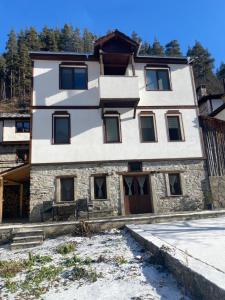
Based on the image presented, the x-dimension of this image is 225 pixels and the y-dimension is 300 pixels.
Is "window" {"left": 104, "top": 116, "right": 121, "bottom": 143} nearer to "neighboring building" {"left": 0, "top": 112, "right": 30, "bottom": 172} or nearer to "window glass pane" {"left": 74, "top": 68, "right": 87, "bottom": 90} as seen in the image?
"window glass pane" {"left": 74, "top": 68, "right": 87, "bottom": 90}

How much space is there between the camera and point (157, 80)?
1728 centimetres

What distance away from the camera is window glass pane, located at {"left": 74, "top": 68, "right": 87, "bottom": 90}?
16375 millimetres

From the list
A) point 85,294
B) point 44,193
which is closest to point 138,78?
point 44,193

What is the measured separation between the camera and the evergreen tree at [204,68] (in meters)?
55.3

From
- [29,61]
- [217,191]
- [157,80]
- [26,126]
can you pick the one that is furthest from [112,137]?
[29,61]

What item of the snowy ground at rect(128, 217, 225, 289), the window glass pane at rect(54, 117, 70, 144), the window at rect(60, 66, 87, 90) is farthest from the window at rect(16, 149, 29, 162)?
the snowy ground at rect(128, 217, 225, 289)

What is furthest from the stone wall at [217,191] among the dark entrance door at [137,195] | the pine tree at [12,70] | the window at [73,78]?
the pine tree at [12,70]

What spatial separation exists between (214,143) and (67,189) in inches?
389

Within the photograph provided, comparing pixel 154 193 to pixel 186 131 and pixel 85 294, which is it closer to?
pixel 186 131

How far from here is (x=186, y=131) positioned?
16609 mm

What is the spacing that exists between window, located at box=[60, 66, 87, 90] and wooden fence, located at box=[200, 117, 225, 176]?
800 centimetres

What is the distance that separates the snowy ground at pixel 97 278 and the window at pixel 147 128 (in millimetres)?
8952

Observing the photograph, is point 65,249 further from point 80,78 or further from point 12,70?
point 12,70

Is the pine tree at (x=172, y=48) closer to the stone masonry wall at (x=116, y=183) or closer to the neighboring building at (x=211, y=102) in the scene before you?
the neighboring building at (x=211, y=102)
